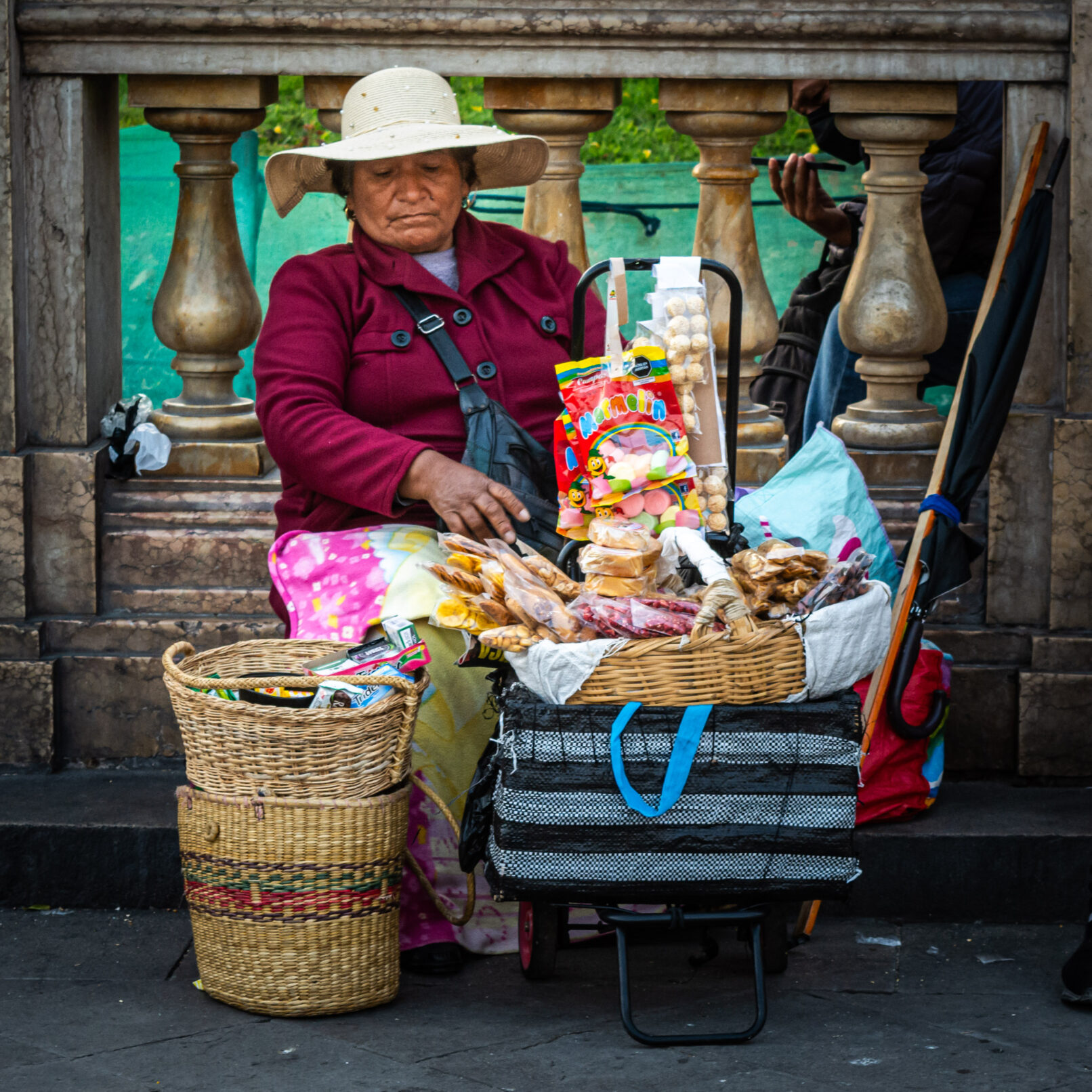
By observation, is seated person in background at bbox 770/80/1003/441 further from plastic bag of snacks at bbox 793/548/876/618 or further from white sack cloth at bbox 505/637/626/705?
white sack cloth at bbox 505/637/626/705

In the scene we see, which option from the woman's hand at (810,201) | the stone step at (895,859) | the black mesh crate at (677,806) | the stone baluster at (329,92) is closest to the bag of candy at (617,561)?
the black mesh crate at (677,806)

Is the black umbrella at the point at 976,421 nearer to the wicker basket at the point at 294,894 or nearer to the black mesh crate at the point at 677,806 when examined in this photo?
the black mesh crate at the point at 677,806

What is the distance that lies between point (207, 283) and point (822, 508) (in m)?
1.78

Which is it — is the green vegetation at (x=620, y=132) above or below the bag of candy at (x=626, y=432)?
above

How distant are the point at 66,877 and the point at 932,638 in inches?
87.6

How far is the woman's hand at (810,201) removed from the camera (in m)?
4.87

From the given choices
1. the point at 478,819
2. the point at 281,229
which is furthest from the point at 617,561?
the point at 281,229

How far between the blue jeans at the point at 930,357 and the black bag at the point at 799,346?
426mm

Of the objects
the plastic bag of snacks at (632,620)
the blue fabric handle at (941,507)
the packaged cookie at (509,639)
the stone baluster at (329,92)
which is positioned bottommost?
the packaged cookie at (509,639)

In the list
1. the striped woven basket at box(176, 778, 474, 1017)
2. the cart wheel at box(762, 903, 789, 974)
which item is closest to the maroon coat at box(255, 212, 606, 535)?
the striped woven basket at box(176, 778, 474, 1017)

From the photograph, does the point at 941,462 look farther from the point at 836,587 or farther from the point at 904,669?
the point at 836,587

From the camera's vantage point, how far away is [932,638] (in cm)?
404

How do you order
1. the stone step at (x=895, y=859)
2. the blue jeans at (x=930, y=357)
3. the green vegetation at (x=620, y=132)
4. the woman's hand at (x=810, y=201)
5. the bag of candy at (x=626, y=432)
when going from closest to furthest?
the bag of candy at (x=626, y=432)
the stone step at (x=895, y=859)
the blue jeans at (x=930, y=357)
the woman's hand at (x=810, y=201)
the green vegetation at (x=620, y=132)

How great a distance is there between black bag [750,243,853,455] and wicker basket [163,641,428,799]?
2.49m
